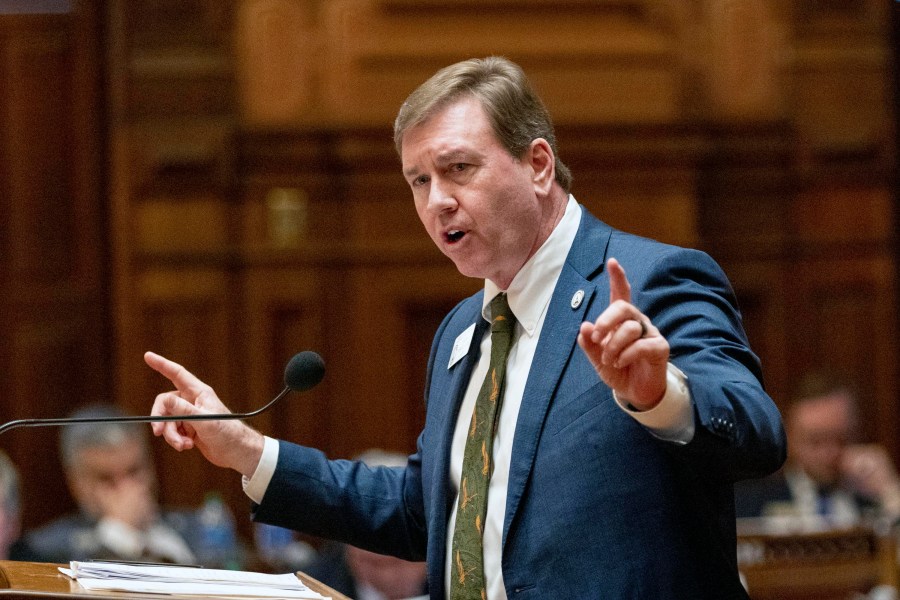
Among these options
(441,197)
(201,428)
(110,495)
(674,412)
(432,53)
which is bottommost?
(110,495)

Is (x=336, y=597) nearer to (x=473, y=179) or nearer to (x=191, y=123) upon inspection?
(x=473, y=179)

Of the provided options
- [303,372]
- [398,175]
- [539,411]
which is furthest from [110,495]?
[539,411]

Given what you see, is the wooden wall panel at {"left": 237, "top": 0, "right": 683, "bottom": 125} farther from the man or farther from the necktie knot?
the necktie knot

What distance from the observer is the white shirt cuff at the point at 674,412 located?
5.52 ft

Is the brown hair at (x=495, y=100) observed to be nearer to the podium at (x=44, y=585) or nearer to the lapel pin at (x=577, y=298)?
the lapel pin at (x=577, y=298)

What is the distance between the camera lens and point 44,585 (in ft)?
5.36

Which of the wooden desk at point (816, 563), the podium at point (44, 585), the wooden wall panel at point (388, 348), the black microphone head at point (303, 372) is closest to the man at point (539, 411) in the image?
the black microphone head at point (303, 372)

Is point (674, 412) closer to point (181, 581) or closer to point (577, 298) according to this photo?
point (577, 298)

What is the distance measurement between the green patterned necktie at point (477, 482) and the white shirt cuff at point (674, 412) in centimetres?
38

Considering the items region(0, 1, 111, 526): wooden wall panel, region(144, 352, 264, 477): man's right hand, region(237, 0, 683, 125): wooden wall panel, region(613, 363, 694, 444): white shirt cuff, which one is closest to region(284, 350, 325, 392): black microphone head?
region(144, 352, 264, 477): man's right hand

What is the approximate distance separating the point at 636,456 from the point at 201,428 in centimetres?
72

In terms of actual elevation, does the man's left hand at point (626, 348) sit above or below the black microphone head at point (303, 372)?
above

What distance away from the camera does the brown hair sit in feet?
7.01

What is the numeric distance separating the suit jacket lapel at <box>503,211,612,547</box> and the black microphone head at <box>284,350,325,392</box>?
0.33 m
